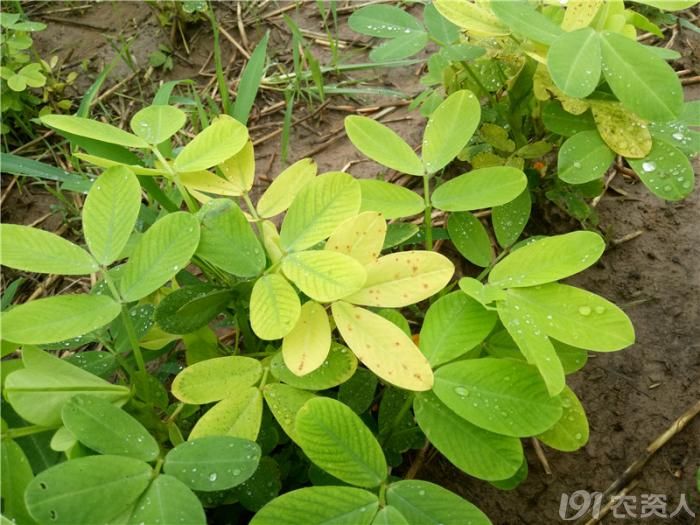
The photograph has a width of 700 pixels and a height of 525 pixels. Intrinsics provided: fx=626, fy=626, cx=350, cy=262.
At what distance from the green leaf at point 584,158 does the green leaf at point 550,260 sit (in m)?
0.26

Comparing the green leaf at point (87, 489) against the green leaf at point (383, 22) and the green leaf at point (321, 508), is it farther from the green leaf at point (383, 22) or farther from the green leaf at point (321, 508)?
the green leaf at point (383, 22)

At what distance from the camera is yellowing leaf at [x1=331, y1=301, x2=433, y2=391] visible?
34.4 inches

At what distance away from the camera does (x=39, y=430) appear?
89cm

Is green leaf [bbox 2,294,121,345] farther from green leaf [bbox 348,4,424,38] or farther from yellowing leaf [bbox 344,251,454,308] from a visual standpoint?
green leaf [bbox 348,4,424,38]

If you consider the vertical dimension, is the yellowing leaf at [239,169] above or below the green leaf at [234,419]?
above

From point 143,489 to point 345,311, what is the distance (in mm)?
369

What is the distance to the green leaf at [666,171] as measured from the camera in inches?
Answer: 45.7

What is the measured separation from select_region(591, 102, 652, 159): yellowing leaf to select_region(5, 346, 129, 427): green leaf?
101 cm

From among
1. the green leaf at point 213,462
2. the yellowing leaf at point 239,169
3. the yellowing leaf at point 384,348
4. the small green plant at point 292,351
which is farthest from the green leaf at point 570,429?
the yellowing leaf at point 239,169

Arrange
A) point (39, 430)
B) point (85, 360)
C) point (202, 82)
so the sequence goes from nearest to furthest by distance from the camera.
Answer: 1. point (39, 430)
2. point (85, 360)
3. point (202, 82)

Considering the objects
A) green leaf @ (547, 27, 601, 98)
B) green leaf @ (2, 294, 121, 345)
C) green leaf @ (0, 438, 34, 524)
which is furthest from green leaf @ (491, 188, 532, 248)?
green leaf @ (0, 438, 34, 524)

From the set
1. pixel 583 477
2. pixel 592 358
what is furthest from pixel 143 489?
pixel 592 358

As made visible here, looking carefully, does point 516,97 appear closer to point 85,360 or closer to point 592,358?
point 592,358

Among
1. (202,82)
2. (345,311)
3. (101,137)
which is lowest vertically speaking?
(202,82)
